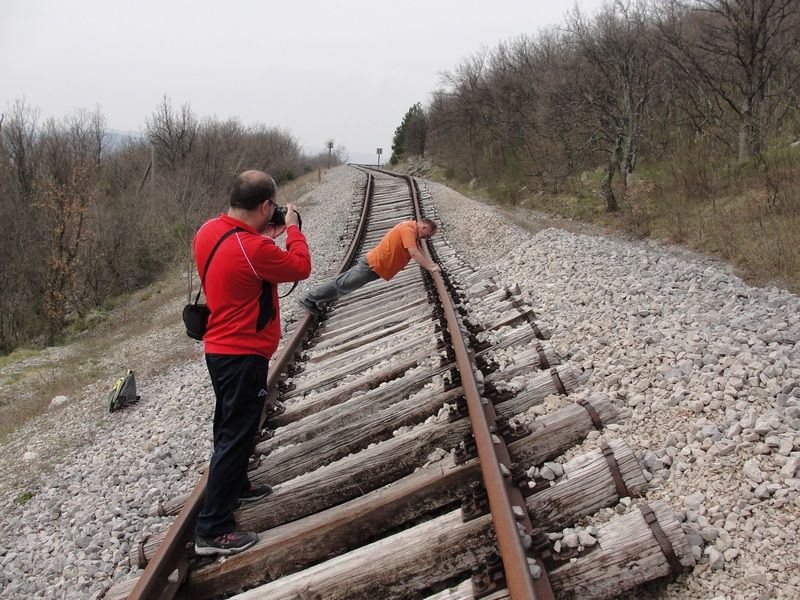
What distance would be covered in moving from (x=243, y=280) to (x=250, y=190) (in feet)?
1.49

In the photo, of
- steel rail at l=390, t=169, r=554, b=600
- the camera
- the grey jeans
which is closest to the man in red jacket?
the camera

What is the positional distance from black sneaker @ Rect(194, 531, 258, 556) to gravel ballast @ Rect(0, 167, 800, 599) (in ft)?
1.79

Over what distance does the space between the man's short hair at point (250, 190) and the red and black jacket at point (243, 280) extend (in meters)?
0.10

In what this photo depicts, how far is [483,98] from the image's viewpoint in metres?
28.1

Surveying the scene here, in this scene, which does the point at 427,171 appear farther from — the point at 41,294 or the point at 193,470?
the point at 193,470

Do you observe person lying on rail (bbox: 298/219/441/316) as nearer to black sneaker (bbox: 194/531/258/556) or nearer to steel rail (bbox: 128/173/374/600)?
steel rail (bbox: 128/173/374/600)

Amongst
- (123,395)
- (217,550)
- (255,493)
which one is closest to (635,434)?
(255,493)

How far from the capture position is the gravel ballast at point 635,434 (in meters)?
2.38

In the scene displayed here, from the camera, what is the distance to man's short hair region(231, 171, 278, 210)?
2.97 metres

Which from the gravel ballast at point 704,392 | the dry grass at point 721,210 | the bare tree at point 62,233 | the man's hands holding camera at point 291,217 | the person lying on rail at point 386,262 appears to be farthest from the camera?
the bare tree at point 62,233

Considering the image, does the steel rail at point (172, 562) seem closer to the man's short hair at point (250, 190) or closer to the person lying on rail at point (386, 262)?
the man's short hair at point (250, 190)

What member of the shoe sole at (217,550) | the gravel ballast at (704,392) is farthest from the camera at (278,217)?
the gravel ballast at (704,392)

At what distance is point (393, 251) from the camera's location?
20.3 ft

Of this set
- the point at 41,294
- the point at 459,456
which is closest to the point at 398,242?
the point at 459,456
